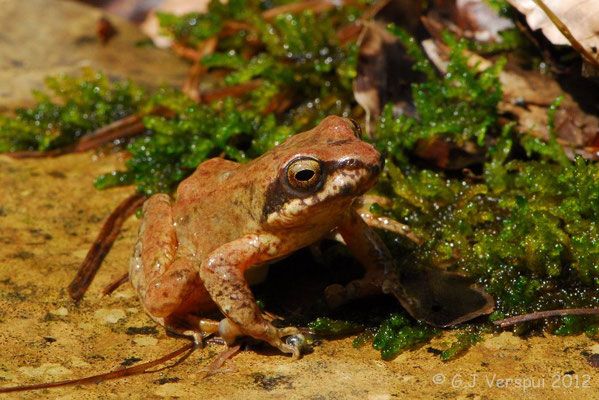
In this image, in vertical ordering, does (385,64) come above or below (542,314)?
above

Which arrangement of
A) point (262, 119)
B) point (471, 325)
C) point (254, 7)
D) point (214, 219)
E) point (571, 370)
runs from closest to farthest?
point (571, 370), point (471, 325), point (214, 219), point (262, 119), point (254, 7)

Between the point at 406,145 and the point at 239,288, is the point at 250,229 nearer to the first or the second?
the point at 239,288

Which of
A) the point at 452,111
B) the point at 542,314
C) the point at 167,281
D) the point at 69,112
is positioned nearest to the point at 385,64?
the point at 452,111

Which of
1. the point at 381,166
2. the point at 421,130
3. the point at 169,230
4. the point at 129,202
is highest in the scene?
the point at 381,166

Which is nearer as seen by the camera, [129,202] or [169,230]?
[169,230]

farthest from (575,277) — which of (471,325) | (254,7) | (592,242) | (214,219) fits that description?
(254,7)

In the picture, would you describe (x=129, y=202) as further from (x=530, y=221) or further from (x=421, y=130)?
(x=530, y=221)

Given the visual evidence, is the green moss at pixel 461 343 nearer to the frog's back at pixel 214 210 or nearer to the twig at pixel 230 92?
the frog's back at pixel 214 210
